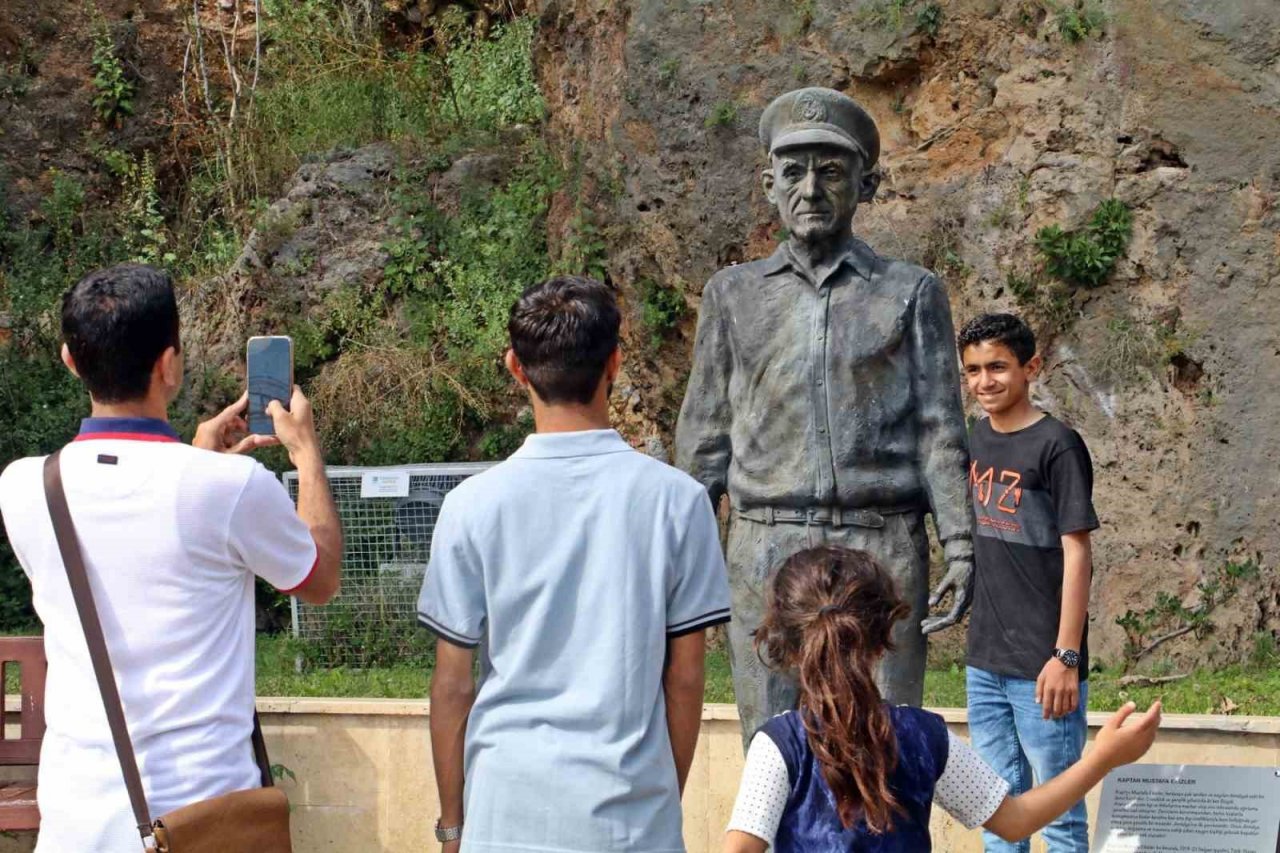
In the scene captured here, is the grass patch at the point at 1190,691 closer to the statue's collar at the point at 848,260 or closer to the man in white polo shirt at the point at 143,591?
the statue's collar at the point at 848,260

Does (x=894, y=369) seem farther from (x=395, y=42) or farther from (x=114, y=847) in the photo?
(x=395, y=42)

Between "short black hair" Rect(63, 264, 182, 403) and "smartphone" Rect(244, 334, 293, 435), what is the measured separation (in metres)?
0.33

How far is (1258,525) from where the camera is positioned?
8156 mm

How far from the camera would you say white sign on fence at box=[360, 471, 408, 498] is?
8.91m

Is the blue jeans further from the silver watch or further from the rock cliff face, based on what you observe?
the rock cliff face

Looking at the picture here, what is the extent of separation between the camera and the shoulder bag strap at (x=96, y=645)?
281 cm

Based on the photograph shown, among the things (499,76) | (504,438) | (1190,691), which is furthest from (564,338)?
(499,76)

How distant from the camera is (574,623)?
9.53 feet

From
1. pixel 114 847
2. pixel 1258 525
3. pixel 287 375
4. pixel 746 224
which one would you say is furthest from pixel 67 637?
pixel 746 224

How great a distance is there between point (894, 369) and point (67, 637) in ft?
7.27

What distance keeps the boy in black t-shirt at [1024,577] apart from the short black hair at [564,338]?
179cm

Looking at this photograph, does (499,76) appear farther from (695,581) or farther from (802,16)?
(695,581)

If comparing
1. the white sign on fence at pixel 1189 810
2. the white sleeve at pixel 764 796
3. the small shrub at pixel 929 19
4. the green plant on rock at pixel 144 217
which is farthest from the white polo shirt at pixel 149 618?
the green plant on rock at pixel 144 217

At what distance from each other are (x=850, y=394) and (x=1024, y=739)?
116cm
